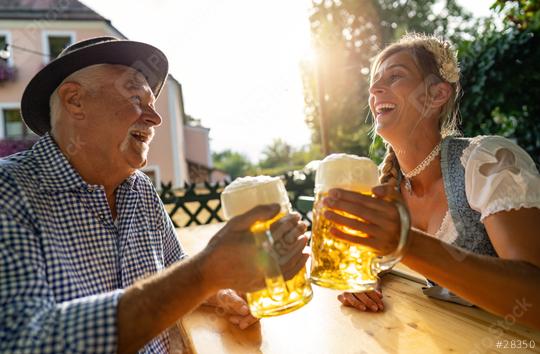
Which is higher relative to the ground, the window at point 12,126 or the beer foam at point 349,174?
the window at point 12,126

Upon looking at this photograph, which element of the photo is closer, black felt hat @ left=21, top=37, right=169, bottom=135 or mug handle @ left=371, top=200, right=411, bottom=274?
mug handle @ left=371, top=200, right=411, bottom=274

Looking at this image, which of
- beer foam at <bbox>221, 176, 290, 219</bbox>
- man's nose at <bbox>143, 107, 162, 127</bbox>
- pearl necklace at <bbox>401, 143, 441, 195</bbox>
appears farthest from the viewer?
pearl necklace at <bbox>401, 143, 441, 195</bbox>

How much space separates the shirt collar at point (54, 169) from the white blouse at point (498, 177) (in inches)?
54.1

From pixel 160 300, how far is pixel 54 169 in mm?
710

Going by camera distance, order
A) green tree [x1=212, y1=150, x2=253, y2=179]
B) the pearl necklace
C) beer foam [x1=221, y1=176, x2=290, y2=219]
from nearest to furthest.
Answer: beer foam [x1=221, y1=176, x2=290, y2=219] < the pearl necklace < green tree [x1=212, y1=150, x2=253, y2=179]

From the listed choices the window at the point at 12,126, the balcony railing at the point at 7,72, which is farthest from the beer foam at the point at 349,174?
the window at the point at 12,126

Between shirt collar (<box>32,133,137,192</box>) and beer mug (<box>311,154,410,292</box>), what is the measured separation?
32.7 inches

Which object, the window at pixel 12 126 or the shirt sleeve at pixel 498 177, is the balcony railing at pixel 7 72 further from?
the shirt sleeve at pixel 498 177

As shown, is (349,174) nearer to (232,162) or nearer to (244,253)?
(244,253)

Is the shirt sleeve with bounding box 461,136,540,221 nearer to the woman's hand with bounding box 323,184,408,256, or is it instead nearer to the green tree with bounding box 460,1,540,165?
the woman's hand with bounding box 323,184,408,256

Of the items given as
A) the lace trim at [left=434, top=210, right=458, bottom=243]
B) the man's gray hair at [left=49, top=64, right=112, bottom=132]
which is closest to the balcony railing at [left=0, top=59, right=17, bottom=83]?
the man's gray hair at [left=49, top=64, right=112, bottom=132]

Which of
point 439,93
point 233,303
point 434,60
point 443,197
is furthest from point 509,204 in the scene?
point 233,303

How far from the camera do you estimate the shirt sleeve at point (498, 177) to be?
1131 millimetres

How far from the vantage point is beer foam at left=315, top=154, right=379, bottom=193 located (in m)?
0.90
